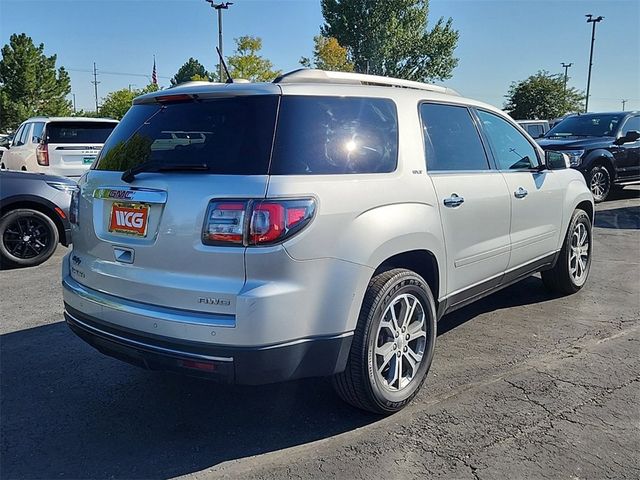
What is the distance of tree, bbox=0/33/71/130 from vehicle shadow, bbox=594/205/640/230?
42235mm

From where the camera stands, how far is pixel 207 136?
2.79m

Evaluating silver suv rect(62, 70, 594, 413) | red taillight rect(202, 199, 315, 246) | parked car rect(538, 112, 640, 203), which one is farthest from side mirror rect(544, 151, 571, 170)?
parked car rect(538, 112, 640, 203)

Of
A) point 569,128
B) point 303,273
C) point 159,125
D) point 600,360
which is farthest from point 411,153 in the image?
point 569,128

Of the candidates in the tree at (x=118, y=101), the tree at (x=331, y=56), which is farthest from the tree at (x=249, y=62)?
the tree at (x=118, y=101)

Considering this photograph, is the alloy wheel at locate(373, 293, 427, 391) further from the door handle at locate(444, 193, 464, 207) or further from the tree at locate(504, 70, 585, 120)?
the tree at locate(504, 70, 585, 120)

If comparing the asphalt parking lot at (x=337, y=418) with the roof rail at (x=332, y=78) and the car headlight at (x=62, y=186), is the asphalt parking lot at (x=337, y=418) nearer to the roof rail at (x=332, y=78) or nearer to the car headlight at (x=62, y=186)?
the roof rail at (x=332, y=78)

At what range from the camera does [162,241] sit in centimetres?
263

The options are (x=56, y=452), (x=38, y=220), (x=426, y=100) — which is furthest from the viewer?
(x=38, y=220)

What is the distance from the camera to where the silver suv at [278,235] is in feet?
8.23

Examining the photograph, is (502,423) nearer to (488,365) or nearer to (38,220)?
(488,365)

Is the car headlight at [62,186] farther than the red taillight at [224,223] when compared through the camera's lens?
Yes

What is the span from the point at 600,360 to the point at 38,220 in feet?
20.5

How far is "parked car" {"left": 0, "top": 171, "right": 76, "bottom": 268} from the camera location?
662cm

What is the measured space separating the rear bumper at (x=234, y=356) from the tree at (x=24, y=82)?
45216mm
